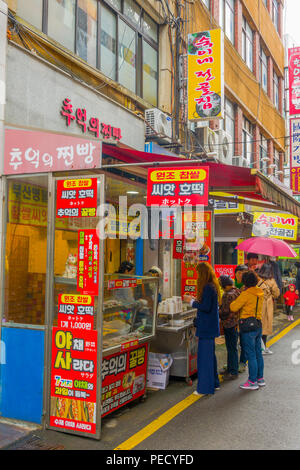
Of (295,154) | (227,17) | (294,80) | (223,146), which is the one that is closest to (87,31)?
(223,146)

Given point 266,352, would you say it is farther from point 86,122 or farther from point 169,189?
point 86,122

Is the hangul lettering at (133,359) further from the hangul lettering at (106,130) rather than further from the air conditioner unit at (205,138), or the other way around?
the air conditioner unit at (205,138)

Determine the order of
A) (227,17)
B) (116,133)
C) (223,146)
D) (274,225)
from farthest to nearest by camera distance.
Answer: (227,17) < (223,146) < (274,225) < (116,133)

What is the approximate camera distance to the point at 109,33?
9945 millimetres

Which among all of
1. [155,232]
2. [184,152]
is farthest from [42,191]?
[184,152]

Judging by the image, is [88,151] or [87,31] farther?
[87,31]

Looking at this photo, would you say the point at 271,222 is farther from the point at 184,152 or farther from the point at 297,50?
the point at 297,50

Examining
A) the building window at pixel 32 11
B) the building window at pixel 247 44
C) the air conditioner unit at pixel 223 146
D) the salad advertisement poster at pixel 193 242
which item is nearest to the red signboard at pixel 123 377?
the salad advertisement poster at pixel 193 242

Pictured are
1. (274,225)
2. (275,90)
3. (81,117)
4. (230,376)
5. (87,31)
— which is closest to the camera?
(230,376)

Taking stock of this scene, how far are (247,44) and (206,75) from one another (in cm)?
1014

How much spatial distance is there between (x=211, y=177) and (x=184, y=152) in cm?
632

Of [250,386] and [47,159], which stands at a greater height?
[47,159]

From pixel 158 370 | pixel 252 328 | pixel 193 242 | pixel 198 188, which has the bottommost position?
pixel 158 370

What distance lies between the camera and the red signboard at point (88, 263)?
15.8 ft
